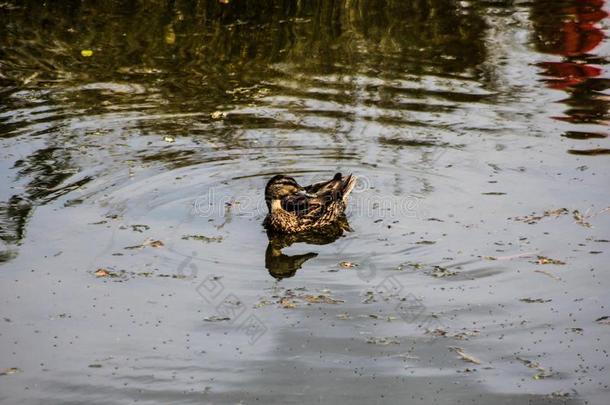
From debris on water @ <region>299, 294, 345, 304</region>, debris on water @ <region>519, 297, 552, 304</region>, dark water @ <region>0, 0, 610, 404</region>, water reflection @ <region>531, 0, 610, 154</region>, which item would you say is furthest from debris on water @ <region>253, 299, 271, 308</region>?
water reflection @ <region>531, 0, 610, 154</region>

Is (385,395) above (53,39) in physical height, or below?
below

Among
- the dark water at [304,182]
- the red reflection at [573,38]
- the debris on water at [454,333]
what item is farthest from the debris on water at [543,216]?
the red reflection at [573,38]

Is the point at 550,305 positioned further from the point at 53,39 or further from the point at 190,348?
the point at 53,39

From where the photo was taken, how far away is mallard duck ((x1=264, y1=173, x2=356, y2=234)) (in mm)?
11211

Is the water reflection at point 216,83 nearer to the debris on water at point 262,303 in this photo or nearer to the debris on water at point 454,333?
the debris on water at point 262,303

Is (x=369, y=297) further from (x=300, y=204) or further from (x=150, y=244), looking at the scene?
(x=150, y=244)

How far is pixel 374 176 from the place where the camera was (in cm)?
1234

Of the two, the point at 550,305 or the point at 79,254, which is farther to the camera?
the point at 79,254

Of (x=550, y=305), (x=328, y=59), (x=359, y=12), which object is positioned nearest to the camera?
(x=550, y=305)

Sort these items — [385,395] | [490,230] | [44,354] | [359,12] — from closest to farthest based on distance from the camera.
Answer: [385,395], [44,354], [490,230], [359,12]

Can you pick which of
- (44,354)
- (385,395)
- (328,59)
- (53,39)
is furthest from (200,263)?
(53,39)

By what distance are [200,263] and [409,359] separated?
2614mm

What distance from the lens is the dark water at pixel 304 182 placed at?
27.2ft

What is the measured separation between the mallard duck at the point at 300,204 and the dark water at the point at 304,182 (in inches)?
12.5
